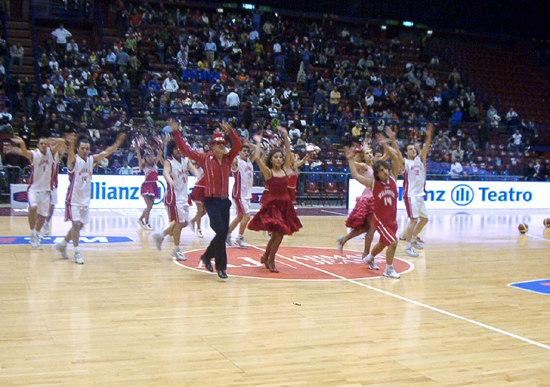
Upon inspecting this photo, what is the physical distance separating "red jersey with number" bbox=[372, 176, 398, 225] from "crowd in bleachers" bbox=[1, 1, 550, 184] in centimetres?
1204

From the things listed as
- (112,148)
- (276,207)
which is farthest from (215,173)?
(112,148)

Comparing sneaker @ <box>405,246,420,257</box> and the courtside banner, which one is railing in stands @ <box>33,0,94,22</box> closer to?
the courtside banner

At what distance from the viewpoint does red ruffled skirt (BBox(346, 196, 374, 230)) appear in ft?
32.7

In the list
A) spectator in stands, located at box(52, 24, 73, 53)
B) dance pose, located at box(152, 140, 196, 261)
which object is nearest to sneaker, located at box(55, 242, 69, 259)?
dance pose, located at box(152, 140, 196, 261)

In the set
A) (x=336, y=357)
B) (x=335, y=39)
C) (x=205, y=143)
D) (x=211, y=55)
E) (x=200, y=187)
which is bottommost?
(x=336, y=357)

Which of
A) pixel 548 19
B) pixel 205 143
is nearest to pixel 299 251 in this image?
pixel 205 143

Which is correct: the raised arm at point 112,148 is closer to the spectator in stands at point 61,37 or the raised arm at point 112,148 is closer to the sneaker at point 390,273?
the sneaker at point 390,273

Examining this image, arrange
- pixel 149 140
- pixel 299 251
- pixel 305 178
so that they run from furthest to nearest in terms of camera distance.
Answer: pixel 305 178, pixel 149 140, pixel 299 251

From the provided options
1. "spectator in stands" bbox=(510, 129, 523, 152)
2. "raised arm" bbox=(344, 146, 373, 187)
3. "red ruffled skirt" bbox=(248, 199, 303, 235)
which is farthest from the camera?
"spectator in stands" bbox=(510, 129, 523, 152)

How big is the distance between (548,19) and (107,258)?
3183 cm

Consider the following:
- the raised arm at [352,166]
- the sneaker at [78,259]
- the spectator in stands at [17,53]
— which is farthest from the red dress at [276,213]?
the spectator in stands at [17,53]

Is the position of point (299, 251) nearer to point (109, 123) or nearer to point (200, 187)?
point (200, 187)

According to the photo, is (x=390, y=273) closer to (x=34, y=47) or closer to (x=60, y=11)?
(x=34, y=47)

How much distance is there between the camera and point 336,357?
16.7 feet
